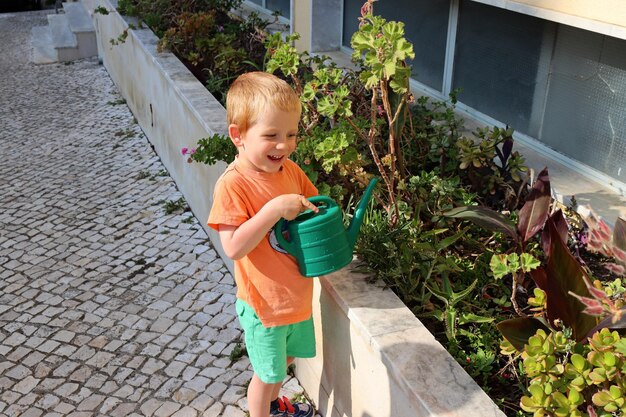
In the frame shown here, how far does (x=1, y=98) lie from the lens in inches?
328

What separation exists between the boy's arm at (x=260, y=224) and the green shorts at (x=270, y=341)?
36cm

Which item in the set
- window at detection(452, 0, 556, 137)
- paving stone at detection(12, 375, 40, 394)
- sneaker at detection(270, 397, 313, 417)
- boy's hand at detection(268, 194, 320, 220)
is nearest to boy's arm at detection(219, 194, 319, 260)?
boy's hand at detection(268, 194, 320, 220)

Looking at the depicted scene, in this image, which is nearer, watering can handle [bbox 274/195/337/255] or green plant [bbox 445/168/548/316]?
watering can handle [bbox 274/195/337/255]

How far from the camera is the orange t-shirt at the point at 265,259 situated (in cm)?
236

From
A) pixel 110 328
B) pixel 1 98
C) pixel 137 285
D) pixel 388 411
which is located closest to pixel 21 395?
pixel 110 328

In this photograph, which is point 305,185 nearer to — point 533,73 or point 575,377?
point 575,377

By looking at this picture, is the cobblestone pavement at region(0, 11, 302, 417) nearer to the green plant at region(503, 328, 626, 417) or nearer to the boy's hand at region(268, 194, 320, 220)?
the boy's hand at region(268, 194, 320, 220)

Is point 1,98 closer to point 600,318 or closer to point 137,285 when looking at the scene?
point 137,285

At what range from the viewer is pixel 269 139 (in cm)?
230

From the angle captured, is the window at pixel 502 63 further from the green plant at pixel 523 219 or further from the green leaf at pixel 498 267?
the green leaf at pixel 498 267

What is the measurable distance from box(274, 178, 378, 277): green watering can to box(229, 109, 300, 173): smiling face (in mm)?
199

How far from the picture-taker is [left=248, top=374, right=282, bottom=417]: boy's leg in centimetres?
275

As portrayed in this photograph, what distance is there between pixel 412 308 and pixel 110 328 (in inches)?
72.4

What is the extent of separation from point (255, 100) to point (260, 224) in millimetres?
409
